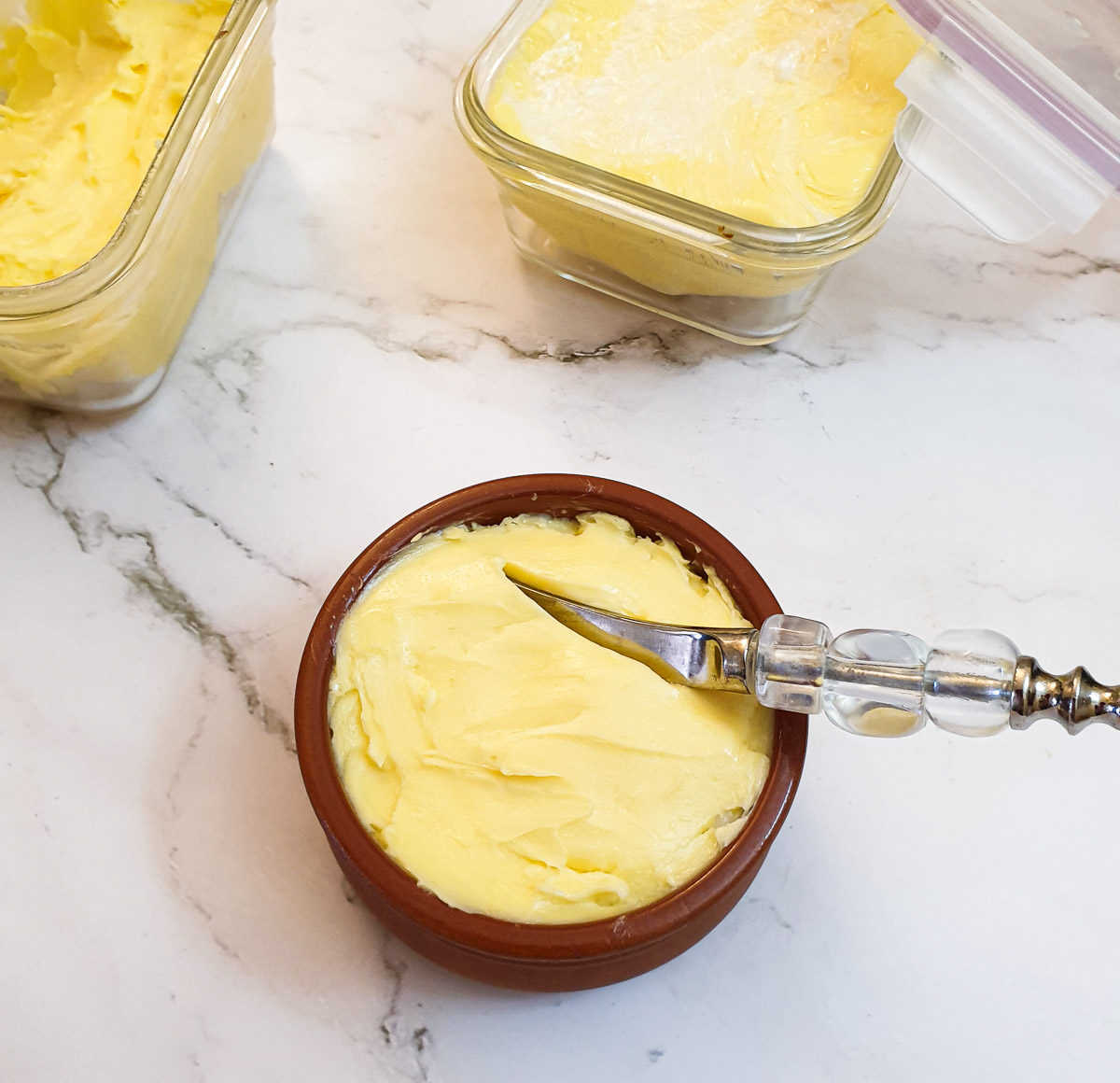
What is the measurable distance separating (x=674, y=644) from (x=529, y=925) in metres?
0.20

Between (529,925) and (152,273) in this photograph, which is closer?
(529,925)

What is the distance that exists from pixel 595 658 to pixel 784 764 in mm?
141

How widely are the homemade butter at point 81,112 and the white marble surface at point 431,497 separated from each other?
15cm

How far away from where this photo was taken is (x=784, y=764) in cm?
75

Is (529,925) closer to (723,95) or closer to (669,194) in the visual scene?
(669,194)

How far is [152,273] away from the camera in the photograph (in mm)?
953

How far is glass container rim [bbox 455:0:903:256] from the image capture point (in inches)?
35.9

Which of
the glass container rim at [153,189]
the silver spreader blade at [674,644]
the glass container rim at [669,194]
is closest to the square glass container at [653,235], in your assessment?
the glass container rim at [669,194]

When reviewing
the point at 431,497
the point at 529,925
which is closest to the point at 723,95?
the point at 431,497

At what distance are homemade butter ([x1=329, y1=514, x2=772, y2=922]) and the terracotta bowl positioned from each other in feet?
0.04

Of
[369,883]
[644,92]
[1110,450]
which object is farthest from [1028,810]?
[644,92]

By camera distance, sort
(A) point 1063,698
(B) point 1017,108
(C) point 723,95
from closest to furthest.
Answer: (A) point 1063,698 < (B) point 1017,108 < (C) point 723,95

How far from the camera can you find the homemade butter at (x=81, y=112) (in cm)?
96

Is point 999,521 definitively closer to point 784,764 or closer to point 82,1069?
point 784,764
